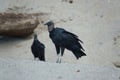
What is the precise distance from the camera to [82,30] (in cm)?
768

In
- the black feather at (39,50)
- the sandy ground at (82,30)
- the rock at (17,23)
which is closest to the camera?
the black feather at (39,50)

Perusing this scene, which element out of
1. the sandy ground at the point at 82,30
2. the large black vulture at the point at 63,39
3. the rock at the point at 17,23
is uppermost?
the large black vulture at the point at 63,39

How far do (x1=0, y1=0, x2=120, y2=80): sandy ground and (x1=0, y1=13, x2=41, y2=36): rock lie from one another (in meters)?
0.27

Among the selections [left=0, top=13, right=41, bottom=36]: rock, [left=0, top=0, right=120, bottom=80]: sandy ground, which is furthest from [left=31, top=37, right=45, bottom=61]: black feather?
[left=0, top=13, right=41, bottom=36]: rock

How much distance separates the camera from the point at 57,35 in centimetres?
548

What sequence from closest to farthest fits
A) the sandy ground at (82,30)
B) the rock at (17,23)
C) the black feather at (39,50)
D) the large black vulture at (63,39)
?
the large black vulture at (63,39) < the black feather at (39,50) < the sandy ground at (82,30) < the rock at (17,23)

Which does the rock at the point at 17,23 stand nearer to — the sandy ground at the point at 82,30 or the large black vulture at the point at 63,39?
the sandy ground at the point at 82,30

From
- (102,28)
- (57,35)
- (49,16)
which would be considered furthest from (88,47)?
(57,35)

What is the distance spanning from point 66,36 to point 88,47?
5.42 ft

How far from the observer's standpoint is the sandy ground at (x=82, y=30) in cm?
684

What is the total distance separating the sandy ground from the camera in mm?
6836

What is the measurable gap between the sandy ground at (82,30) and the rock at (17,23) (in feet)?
0.89

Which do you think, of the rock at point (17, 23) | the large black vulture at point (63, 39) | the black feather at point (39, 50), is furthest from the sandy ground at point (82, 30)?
the large black vulture at point (63, 39)

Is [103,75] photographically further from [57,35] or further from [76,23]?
[76,23]
